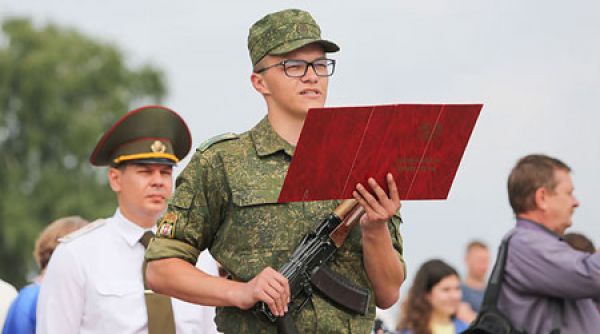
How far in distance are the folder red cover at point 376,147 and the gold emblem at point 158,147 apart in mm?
3049

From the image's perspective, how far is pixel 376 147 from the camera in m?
5.45

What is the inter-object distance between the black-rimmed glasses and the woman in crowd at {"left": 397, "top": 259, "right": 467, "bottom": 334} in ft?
17.6

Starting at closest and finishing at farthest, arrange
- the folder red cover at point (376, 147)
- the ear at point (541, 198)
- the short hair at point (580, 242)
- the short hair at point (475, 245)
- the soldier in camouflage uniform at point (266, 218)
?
the folder red cover at point (376, 147) < the soldier in camouflage uniform at point (266, 218) < the ear at point (541, 198) < the short hair at point (580, 242) < the short hair at point (475, 245)

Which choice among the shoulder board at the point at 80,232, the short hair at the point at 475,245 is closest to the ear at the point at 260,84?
the shoulder board at the point at 80,232

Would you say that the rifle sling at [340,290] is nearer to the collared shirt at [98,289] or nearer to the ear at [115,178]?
the collared shirt at [98,289]

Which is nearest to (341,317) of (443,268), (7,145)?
(443,268)

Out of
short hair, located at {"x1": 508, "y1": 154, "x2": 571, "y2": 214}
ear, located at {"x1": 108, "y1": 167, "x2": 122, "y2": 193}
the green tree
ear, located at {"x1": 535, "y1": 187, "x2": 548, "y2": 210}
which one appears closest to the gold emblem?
ear, located at {"x1": 108, "y1": 167, "x2": 122, "y2": 193}

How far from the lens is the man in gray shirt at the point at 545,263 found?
7.52 m

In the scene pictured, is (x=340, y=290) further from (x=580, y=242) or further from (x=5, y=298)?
(x=580, y=242)

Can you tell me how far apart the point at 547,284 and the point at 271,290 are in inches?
99.3

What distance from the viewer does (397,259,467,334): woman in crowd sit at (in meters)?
11.0

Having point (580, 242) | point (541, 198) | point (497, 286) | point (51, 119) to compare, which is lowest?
point (497, 286)

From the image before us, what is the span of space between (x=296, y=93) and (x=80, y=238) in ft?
8.42

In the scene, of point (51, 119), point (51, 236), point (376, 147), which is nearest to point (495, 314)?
point (376, 147)
